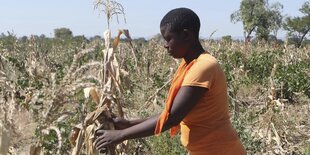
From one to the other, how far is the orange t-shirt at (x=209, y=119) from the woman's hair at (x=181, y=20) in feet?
0.52

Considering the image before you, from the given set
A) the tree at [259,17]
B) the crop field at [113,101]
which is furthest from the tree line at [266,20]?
the crop field at [113,101]

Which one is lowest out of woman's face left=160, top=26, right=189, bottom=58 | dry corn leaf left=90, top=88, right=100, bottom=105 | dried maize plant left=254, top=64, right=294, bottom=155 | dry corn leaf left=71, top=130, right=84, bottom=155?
dried maize plant left=254, top=64, right=294, bottom=155

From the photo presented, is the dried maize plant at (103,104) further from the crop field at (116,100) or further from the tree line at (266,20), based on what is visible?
the tree line at (266,20)

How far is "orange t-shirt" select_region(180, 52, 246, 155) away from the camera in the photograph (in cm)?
240

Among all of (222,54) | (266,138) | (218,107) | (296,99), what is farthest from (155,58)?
(218,107)

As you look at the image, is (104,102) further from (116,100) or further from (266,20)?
(266,20)

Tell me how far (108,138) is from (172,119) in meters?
0.31

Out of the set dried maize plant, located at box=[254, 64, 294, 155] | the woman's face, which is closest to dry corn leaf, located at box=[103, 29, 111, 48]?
the woman's face

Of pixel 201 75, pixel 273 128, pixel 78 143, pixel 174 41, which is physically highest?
pixel 174 41

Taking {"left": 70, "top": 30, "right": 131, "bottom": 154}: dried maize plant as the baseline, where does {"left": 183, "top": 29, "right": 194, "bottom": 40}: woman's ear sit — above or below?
above

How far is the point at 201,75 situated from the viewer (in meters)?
2.38

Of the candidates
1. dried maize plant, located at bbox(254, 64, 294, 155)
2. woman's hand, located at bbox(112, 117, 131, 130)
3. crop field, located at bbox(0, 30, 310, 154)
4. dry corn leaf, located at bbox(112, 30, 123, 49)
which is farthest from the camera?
dried maize plant, located at bbox(254, 64, 294, 155)

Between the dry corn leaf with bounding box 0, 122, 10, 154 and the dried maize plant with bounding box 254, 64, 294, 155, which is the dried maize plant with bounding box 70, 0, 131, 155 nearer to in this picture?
the dry corn leaf with bounding box 0, 122, 10, 154

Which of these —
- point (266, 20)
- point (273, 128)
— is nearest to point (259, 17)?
point (266, 20)
